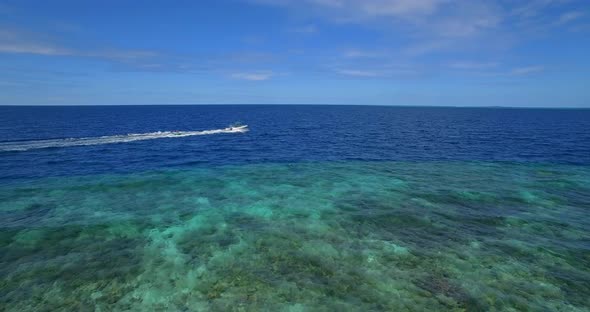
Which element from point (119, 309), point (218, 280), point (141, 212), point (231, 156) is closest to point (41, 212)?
point (141, 212)

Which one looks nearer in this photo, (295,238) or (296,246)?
(296,246)

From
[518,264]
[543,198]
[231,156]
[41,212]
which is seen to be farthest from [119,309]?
[231,156]

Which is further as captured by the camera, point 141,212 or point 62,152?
point 62,152

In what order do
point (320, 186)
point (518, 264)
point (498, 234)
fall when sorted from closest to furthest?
point (518, 264) < point (498, 234) < point (320, 186)

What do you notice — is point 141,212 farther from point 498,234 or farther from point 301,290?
point 498,234

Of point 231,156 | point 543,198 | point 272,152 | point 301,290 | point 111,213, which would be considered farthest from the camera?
point 272,152

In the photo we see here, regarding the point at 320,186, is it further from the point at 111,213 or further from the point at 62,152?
the point at 62,152
